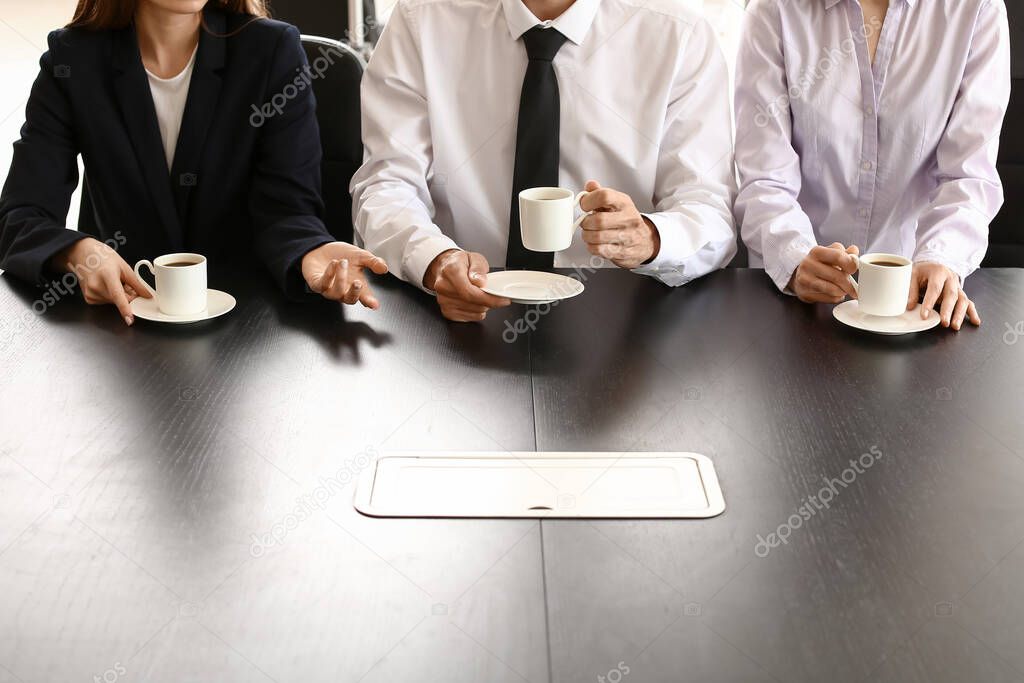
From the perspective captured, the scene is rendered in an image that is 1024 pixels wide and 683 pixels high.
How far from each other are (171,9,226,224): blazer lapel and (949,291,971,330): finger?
1.30m

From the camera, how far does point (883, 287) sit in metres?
1.49

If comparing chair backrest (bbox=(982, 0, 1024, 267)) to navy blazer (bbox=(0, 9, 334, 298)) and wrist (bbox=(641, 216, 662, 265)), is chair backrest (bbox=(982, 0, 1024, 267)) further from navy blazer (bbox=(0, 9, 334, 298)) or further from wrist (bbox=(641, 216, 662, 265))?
navy blazer (bbox=(0, 9, 334, 298))

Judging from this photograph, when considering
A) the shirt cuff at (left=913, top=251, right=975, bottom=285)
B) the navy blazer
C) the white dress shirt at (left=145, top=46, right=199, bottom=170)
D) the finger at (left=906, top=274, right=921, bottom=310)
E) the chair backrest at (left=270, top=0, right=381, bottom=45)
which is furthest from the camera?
the chair backrest at (left=270, top=0, right=381, bottom=45)

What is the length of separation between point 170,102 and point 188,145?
126 mm

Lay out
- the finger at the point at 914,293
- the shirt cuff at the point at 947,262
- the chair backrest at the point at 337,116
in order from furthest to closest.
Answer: the chair backrest at the point at 337,116 < the shirt cuff at the point at 947,262 < the finger at the point at 914,293

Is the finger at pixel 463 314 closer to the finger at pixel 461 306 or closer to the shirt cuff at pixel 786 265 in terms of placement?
the finger at pixel 461 306

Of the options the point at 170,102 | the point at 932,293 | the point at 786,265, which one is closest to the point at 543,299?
the point at 786,265

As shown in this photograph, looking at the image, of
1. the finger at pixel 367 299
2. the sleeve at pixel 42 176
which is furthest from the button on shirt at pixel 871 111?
the sleeve at pixel 42 176

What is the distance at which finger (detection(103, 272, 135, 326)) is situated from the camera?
4.82ft

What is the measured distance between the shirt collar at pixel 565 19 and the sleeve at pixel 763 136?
0.33m

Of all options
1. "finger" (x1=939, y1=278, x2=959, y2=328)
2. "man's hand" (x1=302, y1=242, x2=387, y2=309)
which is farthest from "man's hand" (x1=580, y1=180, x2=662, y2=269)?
"finger" (x1=939, y1=278, x2=959, y2=328)

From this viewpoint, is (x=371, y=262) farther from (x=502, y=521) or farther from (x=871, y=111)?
(x=871, y=111)

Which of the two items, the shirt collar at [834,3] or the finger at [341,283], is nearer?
the finger at [341,283]

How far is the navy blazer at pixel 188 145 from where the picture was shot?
1862mm
